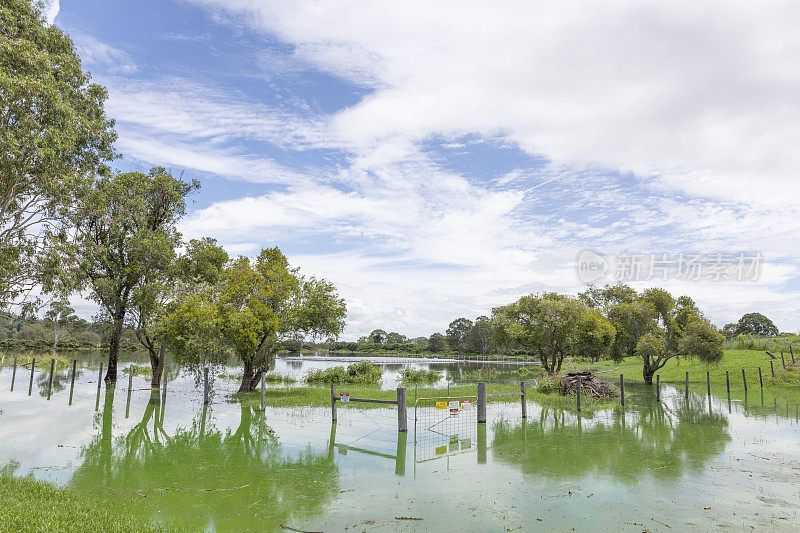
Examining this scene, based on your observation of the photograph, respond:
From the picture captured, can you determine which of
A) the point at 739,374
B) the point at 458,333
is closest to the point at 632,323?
the point at 739,374

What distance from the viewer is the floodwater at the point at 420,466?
8273 millimetres

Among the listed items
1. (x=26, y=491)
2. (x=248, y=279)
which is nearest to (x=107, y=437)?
(x=26, y=491)

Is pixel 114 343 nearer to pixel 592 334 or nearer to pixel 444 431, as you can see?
pixel 444 431

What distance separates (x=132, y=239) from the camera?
28.2 m

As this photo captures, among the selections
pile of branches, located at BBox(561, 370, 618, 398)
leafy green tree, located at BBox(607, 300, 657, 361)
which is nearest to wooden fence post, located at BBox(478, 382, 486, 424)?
pile of branches, located at BBox(561, 370, 618, 398)

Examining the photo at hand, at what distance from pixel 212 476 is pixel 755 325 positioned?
113434 mm

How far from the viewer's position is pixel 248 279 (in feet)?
81.3

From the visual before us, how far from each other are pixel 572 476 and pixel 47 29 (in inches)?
977

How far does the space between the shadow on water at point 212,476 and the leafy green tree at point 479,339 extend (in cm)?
7994

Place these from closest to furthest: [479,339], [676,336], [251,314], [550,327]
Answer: [251,314], [550,327], [676,336], [479,339]

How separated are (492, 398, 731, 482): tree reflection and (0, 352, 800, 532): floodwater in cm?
6

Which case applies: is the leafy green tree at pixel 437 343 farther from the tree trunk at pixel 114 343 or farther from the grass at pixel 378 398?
the tree trunk at pixel 114 343

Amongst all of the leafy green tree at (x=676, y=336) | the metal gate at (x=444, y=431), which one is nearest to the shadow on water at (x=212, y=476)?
the metal gate at (x=444, y=431)

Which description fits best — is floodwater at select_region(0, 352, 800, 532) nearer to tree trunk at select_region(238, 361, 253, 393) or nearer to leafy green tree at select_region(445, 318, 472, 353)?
tree trunk at select_region(238, 361, 253, 393)
